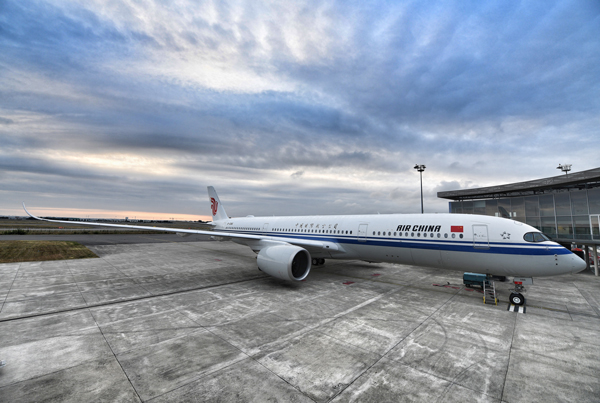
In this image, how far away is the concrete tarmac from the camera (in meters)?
4.98

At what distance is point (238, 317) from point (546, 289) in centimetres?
1493

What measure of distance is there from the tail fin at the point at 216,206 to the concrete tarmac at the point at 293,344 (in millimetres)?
16268

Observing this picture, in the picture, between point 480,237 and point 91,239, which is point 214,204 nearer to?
point 480,237

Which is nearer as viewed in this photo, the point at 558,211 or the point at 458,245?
the point at 458,245

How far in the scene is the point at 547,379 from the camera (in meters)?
5.38

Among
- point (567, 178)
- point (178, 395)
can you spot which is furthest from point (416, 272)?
point (178, 395)

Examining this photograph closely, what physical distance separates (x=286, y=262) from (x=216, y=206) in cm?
1918

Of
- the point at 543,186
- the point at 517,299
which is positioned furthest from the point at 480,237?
the point at 543,186

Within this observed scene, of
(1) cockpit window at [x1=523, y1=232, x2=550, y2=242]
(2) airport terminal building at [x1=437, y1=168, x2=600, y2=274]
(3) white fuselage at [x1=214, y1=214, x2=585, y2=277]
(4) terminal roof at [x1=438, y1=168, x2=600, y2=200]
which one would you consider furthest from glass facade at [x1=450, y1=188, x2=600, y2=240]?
(3) white fuselage at [x1=214, y1=214, x2=585, y2=277]

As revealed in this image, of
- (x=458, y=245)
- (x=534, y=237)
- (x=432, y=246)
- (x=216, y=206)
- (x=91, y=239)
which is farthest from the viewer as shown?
(x=91, y=239)

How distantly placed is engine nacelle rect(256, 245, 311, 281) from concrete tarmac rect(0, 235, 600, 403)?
82 cm

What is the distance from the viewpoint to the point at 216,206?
29047mm

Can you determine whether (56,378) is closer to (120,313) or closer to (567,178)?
(120,313)

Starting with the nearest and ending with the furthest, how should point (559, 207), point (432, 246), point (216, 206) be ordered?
point (432, 246) < point (559, 207) < point (216, 206)
